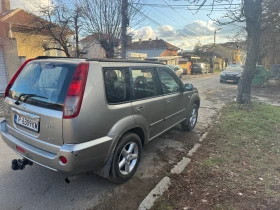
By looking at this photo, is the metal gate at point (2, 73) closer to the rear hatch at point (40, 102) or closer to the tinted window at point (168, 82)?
the rear hatch at point (40, 102)

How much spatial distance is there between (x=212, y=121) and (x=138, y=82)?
13.4 feet

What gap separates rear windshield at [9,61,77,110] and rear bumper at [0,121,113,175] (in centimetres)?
50

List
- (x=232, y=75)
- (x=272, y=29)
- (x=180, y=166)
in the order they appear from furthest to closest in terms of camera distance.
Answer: (x=232, y=75) < (x=272, y=29) < (x=180, y=166)

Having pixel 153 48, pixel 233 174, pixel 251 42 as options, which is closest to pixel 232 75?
pixel 251 42

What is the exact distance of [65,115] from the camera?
214cm

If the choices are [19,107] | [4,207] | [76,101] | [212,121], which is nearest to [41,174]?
[4,207]

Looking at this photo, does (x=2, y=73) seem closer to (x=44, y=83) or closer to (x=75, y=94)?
(x=44, y=83)

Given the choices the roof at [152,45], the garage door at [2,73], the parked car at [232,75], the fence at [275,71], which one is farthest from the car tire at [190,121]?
the roof at [152,45]

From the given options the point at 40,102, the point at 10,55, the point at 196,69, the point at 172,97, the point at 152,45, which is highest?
the point at 152,45

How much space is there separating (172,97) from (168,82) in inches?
12.3

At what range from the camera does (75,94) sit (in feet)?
7.13

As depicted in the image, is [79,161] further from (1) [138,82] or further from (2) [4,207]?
(1) [138,82]

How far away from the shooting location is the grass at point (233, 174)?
257 centimetres

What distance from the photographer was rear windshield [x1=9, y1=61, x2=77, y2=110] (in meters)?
2.28
